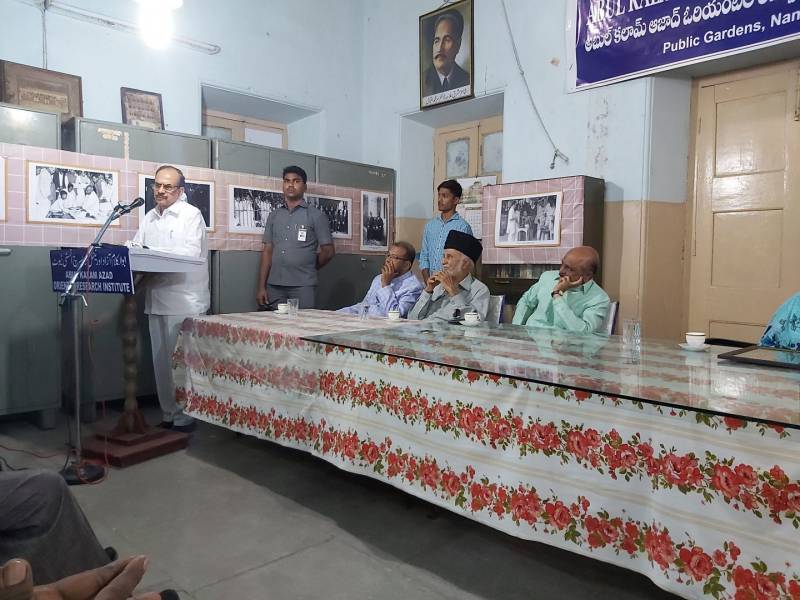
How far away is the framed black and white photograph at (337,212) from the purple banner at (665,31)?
2.19m

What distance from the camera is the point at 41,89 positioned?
13.6ft

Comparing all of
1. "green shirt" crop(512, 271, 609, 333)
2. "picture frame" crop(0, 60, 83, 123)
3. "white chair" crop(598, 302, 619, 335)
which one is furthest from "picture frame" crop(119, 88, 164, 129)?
"white chair" crop(598, 302, 619, 335)

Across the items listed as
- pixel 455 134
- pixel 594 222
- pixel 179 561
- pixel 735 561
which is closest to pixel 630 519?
pixel 735 561

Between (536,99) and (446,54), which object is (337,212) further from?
(536,99)

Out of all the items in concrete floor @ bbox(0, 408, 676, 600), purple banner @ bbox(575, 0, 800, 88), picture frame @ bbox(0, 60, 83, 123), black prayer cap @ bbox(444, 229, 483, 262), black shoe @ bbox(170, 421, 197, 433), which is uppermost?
purple banner @ bbox(575, 0, 800, 88)

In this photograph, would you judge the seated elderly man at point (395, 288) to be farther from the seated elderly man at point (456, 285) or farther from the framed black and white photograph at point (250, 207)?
the framed black and white photograph at point (250, 207)

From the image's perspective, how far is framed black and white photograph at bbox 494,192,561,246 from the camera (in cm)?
410

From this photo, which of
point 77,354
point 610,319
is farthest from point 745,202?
point 77,354

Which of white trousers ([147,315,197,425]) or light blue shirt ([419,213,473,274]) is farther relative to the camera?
light blue shirt ([419,213,473,274])

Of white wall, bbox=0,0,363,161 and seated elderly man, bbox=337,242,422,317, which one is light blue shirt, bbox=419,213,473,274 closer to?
seated elderly man, bbox=337,242,422,317

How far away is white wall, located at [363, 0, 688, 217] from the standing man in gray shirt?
150 cm

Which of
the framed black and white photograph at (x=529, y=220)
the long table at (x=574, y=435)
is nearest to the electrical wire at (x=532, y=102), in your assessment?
the framed black and white photograph at (x=529, y=220)

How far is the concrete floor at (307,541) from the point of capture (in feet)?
6.12

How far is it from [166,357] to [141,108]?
7.39 ft
